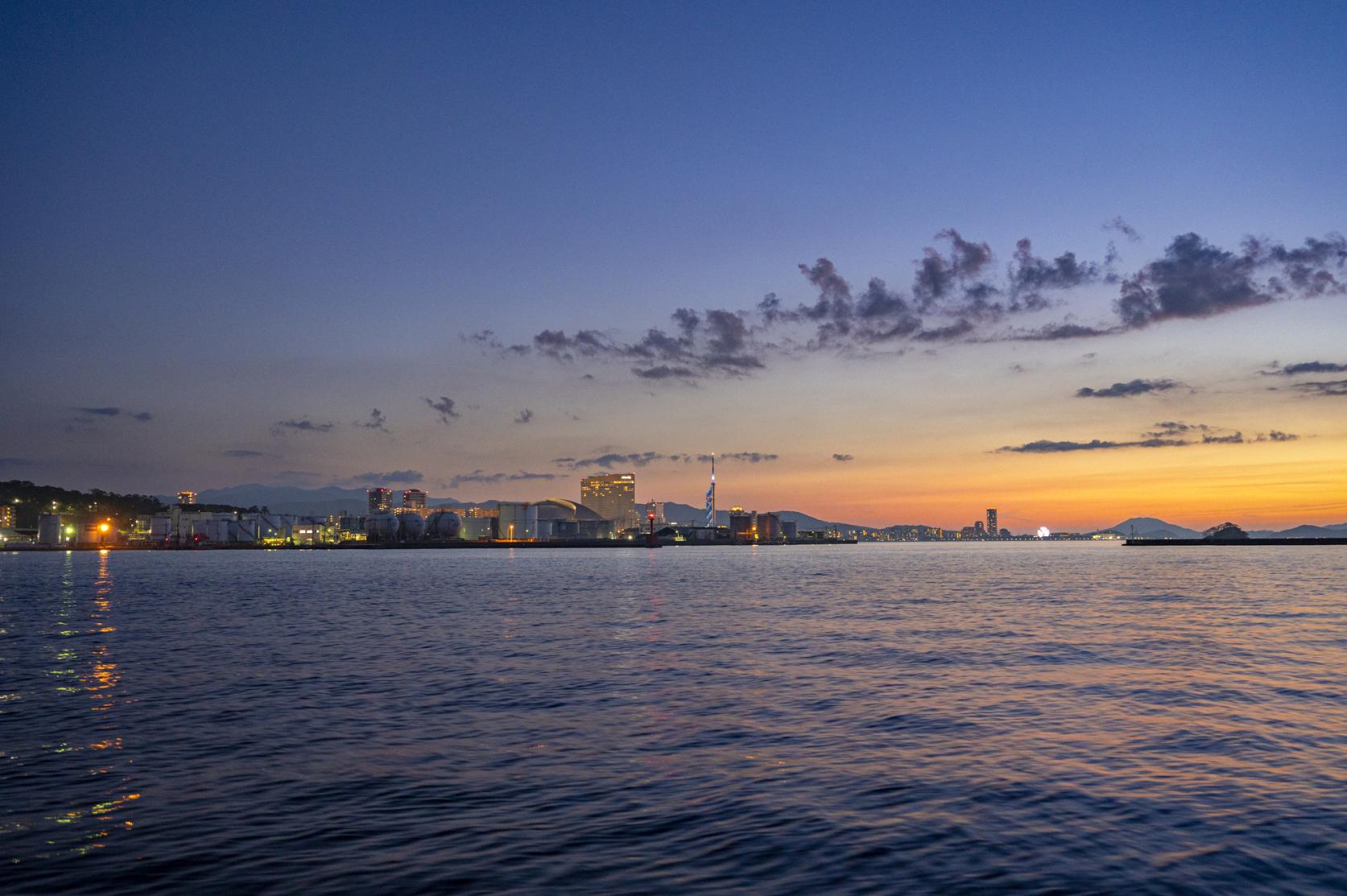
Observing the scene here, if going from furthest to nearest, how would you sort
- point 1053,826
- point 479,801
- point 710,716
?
point 710,716 < point 479,801 < point 1053,826

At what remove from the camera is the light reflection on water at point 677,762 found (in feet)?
43.5

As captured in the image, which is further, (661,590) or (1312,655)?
(661,590)

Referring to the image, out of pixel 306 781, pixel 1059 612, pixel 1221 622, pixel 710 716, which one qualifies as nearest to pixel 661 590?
pixel 1059 612

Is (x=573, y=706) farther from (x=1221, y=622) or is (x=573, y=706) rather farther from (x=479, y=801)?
(x=1221, y=622)

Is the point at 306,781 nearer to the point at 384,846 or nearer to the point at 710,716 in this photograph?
Answer: the point at 384,846

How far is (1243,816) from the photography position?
15852 millimetres

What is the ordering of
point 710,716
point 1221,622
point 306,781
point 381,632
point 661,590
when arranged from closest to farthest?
1. point 306,781
2. point 710,716
3. point 381,632
4. point 1221,622
5. point 661,590

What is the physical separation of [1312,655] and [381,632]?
43.3 meters

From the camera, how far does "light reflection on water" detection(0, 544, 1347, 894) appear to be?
43.5 ft

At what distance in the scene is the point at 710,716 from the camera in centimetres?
2495

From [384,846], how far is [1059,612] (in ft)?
185

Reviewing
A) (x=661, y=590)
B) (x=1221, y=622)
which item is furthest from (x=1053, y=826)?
(x=661, y=590)

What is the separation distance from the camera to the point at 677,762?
19.7 meters

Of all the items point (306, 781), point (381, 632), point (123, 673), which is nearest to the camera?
point (306, 781)
